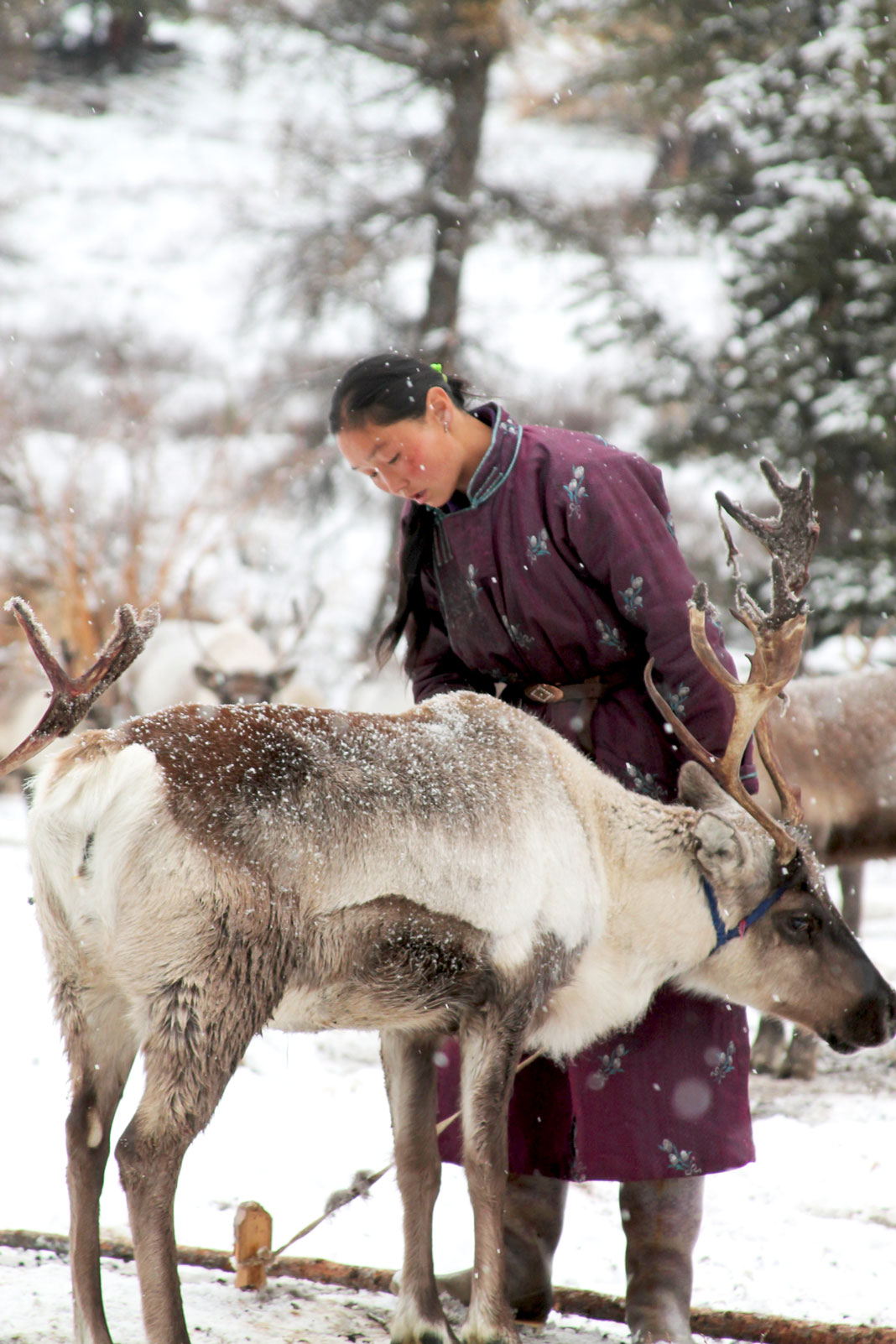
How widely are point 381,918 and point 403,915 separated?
0.04m

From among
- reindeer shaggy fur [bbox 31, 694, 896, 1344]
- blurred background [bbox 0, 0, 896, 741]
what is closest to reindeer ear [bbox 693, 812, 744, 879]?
reindeer shaggy fur [bbox 31, 694, 896, 1344]

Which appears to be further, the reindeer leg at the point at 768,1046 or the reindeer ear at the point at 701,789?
the reindeer leg at the point at 768,1046

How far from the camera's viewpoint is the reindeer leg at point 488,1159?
2.22 meters

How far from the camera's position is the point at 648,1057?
261 cm

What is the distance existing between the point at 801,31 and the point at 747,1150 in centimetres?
1167

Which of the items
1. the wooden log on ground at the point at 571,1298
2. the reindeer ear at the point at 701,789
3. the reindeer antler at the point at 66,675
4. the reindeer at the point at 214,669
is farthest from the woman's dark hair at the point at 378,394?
the reindeer at the point at 214,669

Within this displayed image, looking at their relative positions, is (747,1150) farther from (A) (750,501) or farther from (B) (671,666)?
(A) (750,501)

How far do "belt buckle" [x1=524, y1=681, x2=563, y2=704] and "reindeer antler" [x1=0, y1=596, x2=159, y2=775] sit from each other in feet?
2.84

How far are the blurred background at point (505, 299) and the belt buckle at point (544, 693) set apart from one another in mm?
7079

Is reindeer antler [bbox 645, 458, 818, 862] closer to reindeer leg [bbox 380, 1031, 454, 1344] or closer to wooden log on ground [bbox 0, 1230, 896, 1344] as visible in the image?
reindeer leg [bbox 380, 1031, 454, 1344]

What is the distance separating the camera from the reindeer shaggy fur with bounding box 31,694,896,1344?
6.42ft

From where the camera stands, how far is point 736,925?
2566 mm

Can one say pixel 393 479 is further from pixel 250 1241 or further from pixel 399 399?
pixel 250 1241

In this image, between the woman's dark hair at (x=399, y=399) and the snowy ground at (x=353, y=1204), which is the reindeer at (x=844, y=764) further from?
the woman's dark hair at (x=399, y=399)
